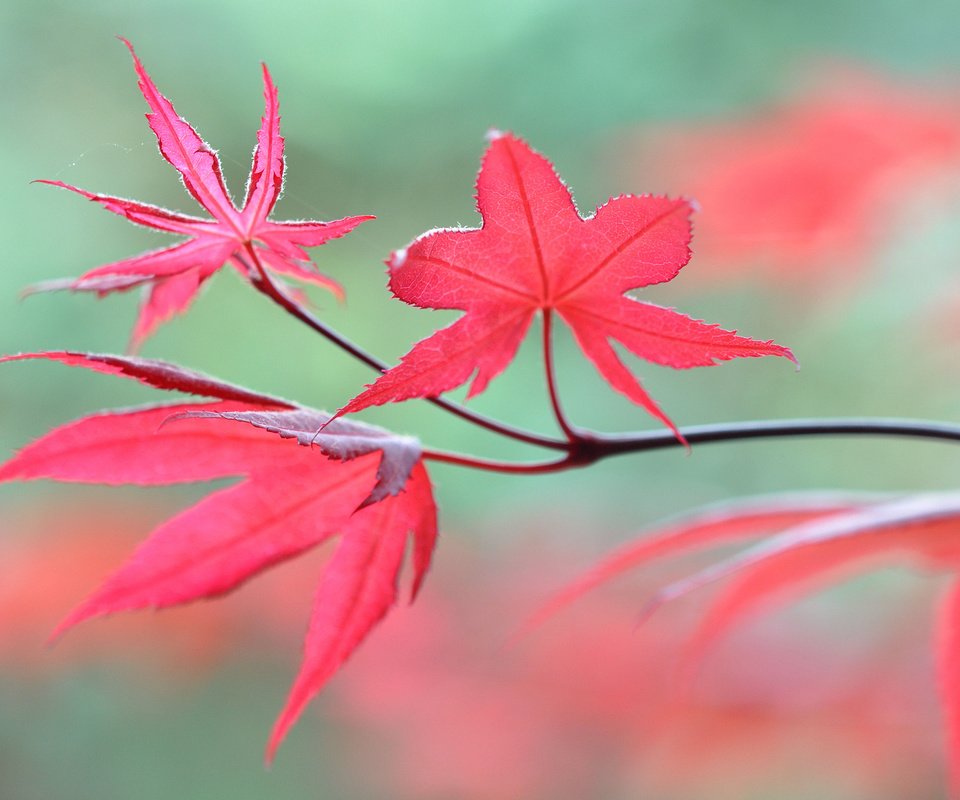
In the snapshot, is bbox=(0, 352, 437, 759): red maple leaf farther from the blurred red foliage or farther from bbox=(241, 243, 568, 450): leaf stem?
the blurred red foliage

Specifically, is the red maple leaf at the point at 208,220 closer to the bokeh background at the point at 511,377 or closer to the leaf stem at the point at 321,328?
the leaf stem at the point at 321,328

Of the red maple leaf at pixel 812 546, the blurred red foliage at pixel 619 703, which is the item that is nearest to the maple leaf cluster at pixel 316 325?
the red maple leaf at pixel 812 546

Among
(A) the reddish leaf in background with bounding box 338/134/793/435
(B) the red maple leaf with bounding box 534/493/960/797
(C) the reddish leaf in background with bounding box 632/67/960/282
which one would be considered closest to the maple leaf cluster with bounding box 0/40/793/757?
(A) the reddish leaf in background with bounding box 338/134/793/435

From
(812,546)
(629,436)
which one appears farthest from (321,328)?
(812,546)

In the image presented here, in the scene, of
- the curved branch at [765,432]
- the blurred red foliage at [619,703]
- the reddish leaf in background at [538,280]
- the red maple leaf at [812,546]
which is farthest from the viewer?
the blurred red foliage at [619,703]

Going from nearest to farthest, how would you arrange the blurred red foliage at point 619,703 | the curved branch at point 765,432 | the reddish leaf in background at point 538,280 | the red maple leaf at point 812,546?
the reddish leaf in background at point 538,280, the curved branch at point 765,432, the red maple leaf at point 812,546, the blurred red foliage at point 619,703

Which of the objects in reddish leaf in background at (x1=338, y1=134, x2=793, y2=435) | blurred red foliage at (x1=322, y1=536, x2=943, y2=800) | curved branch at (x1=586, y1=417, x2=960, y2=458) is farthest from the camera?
blurred red foliage at (x1=322, y1=536, x2=943, y2=800)

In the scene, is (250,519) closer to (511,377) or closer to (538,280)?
(538,280)
